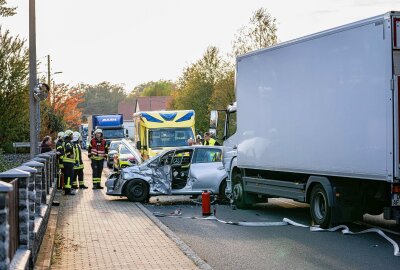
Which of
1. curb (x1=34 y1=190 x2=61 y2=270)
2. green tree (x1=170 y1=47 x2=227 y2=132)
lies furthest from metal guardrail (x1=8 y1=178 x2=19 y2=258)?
green tree (x1=170 y1=47 x2=227 y2=132)

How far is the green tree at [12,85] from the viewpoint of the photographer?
30.7m

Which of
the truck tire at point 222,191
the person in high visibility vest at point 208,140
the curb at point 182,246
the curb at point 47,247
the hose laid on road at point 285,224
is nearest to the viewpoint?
the curb at point 47,247

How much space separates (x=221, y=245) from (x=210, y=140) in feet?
39.5

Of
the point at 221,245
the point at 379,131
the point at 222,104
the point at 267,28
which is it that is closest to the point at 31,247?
the point at 221,245

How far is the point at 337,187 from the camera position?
43.9 feet

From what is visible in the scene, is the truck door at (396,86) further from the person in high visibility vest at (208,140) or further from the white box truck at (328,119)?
the person in high visibility vest at (208,140)

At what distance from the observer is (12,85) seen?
3084 cm

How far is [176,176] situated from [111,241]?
25.6 feet

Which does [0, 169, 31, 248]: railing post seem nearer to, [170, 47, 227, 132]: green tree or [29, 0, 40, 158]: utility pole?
[29, 0, 40, 158]: utility pole

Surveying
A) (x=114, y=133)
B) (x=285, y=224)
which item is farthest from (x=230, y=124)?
(x=114, y=133)

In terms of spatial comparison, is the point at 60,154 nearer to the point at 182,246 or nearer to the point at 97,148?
the point at 97,148

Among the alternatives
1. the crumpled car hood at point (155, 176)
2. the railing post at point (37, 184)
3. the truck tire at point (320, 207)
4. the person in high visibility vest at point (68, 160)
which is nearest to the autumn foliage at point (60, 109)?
the person in high visibility vest at point (68, 160)

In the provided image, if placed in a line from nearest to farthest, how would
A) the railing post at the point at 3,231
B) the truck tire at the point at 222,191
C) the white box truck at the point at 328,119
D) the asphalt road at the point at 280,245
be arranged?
1. the railing post at the point at 3,231
2. the asphalt road at the point at 280,245
3. the white box truck at the point at 328,119
4. the truck tire at the point at 222,191

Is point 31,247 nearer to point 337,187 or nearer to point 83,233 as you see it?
point 83,233
